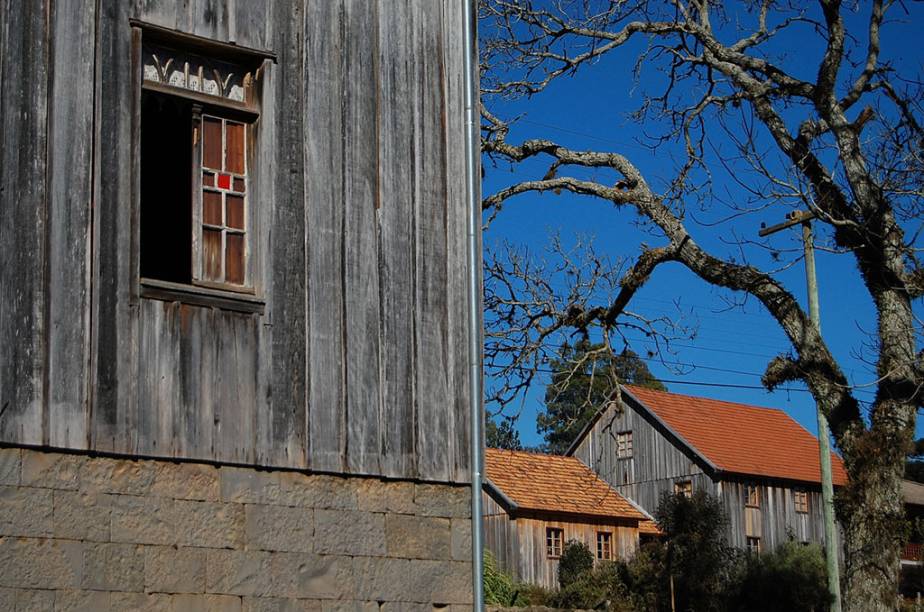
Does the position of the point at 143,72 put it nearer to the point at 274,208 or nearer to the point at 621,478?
the point at 274,208

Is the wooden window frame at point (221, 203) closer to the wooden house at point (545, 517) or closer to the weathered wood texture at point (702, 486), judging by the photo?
the wooden house at point (545, 517)

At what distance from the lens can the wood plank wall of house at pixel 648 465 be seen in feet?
153

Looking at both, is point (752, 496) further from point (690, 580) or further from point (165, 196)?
point (165, 196)

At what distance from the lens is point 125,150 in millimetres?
7758

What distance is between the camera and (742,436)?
160ft

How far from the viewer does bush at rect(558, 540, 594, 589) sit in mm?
38250

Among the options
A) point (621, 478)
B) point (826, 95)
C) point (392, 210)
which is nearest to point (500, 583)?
point (826, 95)

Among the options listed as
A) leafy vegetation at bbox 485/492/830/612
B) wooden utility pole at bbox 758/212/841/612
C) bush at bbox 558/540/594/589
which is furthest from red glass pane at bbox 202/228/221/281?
bush at bbox 558/540/594/589

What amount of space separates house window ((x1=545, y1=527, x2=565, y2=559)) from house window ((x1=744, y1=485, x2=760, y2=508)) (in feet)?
27.9

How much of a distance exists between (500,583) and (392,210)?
18.1 meters

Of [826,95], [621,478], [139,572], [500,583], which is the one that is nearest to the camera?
[139,572]

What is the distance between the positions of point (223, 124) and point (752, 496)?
133ft

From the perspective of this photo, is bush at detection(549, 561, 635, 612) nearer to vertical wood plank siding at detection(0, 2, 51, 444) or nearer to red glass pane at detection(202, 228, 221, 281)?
red glass pane at detection(202, 228, 221, 281)

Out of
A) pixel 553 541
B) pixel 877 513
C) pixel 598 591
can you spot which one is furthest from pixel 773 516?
pixel 877 513
